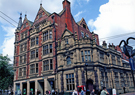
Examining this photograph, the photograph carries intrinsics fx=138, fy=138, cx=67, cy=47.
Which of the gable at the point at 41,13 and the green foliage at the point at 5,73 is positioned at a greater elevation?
the gable at the point at 41,13

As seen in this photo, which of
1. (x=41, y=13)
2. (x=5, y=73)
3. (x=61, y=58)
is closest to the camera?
(x=61, y=58)

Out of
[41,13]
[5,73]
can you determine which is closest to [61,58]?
[41,13]

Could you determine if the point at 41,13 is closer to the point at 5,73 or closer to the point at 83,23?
the point at 83,23

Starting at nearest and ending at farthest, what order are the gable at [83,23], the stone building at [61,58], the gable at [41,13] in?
the stone building at [61,58], the gable at [41,13], the gable at [83,23]

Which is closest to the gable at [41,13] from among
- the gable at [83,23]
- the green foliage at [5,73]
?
the gable at [83,23]

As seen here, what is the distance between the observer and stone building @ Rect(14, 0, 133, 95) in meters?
25.2

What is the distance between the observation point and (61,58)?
28.1 metres

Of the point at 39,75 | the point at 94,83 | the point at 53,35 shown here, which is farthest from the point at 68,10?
the point at 94,83

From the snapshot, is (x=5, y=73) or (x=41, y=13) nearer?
(x=41, y=13)

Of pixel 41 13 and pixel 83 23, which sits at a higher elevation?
pixel 41 13

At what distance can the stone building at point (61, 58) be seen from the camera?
25.2m

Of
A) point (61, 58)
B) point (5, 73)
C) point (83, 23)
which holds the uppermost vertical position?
point (83, 23)

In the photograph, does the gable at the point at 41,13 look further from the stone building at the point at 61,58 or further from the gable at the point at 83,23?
the gable at the point at 83,23

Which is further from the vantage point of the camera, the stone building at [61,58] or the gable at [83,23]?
the gable at [83,23]
